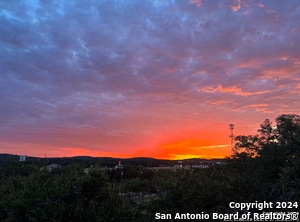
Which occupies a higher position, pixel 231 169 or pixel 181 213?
pixel 231 169

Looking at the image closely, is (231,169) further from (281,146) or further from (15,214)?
(15,214)

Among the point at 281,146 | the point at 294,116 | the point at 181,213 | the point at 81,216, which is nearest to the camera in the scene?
the point at 81,216

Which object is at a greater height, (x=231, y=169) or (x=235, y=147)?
(x=235, y=147)

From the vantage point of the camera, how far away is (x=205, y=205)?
11375 mm

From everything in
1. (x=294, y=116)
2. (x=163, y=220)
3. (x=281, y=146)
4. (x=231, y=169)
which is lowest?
(x=163, y=220)

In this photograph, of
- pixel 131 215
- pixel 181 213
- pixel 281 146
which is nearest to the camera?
pixel 131 215

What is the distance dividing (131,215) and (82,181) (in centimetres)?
235

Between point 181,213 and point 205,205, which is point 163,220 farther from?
point 205,205

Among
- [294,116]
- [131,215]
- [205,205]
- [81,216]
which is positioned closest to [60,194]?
[81,216]

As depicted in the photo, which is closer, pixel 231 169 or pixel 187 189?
pixel 187 189

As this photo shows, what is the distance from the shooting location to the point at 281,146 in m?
12.0

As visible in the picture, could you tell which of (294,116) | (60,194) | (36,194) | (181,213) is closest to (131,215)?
(181,213)

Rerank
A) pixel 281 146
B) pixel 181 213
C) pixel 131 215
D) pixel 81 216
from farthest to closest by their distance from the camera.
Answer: pixel 281 146, pixel 181 213, pixel 131 215, pixel 81 216

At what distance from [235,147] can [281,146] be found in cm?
279
